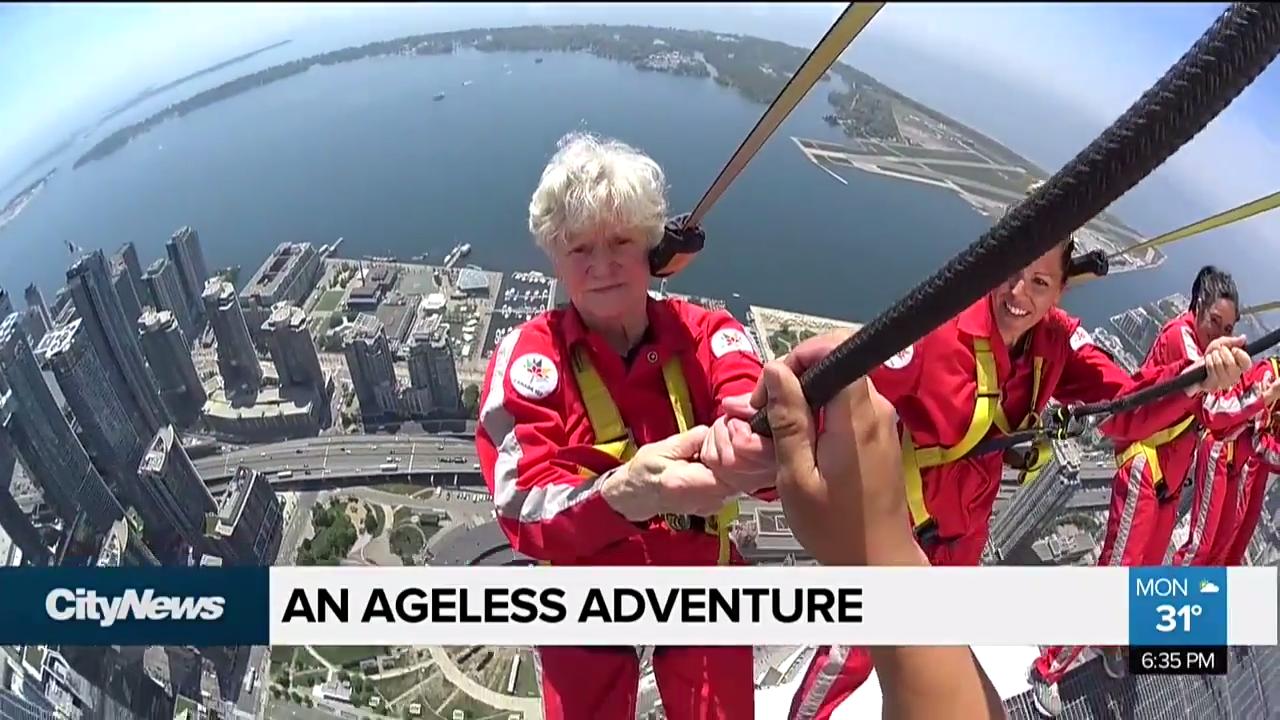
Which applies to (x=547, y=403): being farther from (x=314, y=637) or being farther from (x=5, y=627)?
(x=5, y=627)

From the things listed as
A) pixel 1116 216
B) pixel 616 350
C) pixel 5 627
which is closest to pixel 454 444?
pixel 5 627

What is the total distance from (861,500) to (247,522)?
316cm

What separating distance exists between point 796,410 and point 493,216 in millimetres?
6024

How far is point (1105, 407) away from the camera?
120cm

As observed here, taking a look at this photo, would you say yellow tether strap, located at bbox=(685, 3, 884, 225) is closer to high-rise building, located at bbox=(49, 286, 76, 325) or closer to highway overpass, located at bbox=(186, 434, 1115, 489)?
highway overpass, located at bbox=(186, 434, 1115, 489)

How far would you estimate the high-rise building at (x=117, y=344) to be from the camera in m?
3.53

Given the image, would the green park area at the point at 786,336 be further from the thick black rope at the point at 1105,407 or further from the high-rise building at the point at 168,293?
the high-rise building at the point at 168,293

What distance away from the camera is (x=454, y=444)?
11.5ft

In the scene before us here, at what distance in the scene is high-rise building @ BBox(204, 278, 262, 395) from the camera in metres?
4.09

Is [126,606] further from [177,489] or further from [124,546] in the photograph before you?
[177,489]

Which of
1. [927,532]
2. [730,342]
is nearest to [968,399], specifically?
[927,532]

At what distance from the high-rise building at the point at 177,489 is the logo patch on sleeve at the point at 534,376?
101 inches

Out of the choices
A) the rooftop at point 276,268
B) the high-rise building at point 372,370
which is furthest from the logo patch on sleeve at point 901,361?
the rooftop at point 276,268

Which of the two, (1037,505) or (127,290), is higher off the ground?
(127,290)
